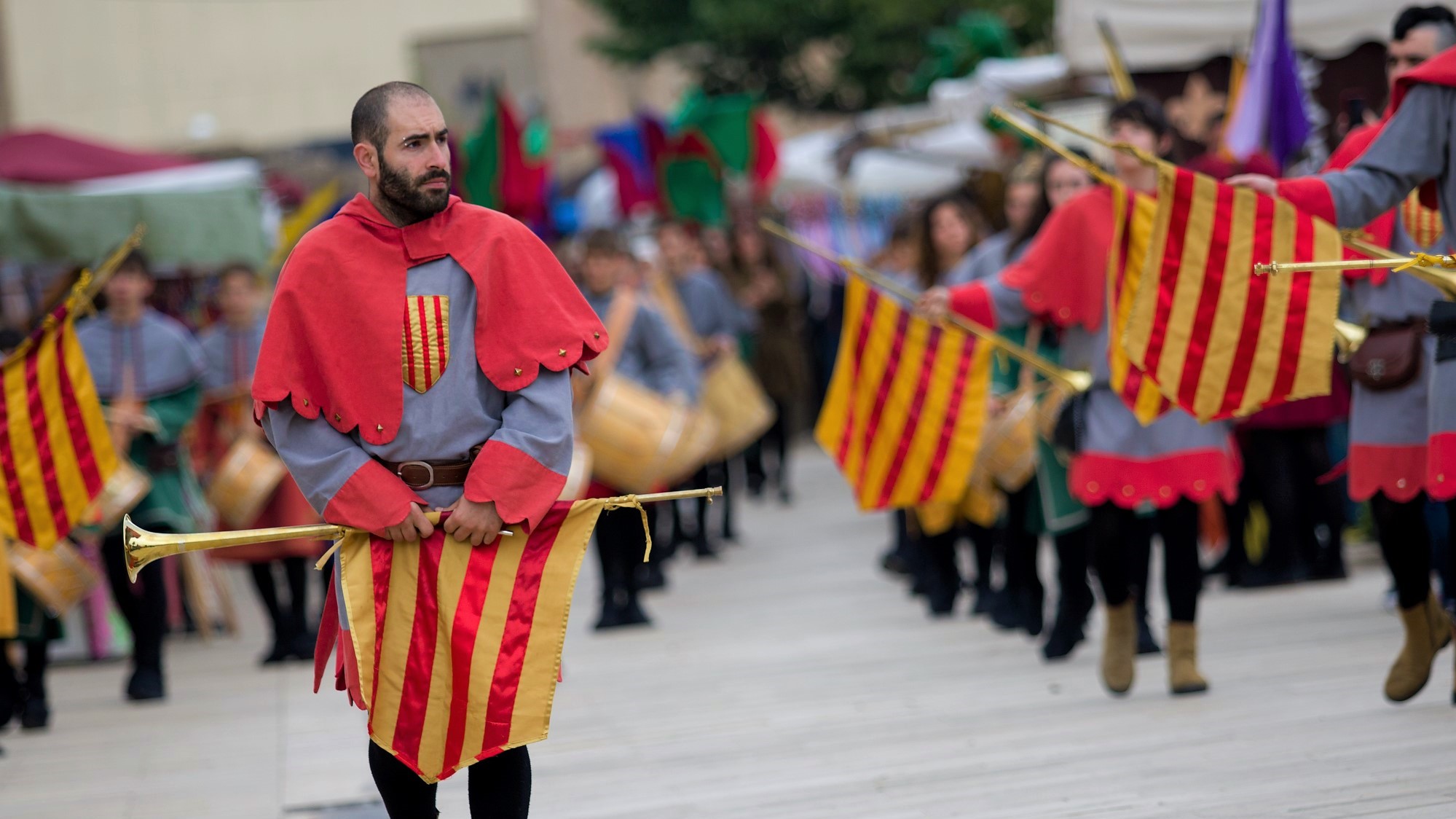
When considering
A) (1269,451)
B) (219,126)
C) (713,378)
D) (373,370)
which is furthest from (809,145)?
(219,126)

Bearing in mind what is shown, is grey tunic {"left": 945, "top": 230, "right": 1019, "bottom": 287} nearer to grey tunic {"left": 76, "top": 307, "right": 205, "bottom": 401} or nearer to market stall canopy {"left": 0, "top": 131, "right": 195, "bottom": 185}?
grey tunic {"left": 76, "top": 307, "right": 205, "bottom": 401}

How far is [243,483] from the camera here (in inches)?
307

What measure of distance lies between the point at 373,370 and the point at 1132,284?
97.4 inches

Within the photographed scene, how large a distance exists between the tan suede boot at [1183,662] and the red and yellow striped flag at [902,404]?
4.72 ft

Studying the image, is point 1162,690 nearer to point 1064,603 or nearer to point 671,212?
point 1064,603

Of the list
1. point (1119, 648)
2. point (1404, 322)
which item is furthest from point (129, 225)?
point (1404, 322)

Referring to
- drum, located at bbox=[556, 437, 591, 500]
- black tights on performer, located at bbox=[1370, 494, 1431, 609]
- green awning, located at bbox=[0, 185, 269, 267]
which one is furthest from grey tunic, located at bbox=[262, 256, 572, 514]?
green awning, located at bbox=[0, 185, 269, 267]

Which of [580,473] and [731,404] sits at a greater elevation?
[580,473]

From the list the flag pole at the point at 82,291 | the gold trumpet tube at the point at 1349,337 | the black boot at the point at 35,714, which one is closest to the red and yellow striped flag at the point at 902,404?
the gold trumpet tube at the point at 1349,337

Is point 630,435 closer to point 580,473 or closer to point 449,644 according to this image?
point 580,473

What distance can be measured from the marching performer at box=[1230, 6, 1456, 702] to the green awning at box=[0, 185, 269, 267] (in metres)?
5.86

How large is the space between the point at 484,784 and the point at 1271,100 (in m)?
5.50

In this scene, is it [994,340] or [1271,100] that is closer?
[994,340]

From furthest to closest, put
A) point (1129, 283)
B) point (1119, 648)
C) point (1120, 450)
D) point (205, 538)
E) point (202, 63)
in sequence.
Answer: point (202, 63) → point (1119, 648) → point (1120, 450) → point (1129, 283) → point (205, 538)
